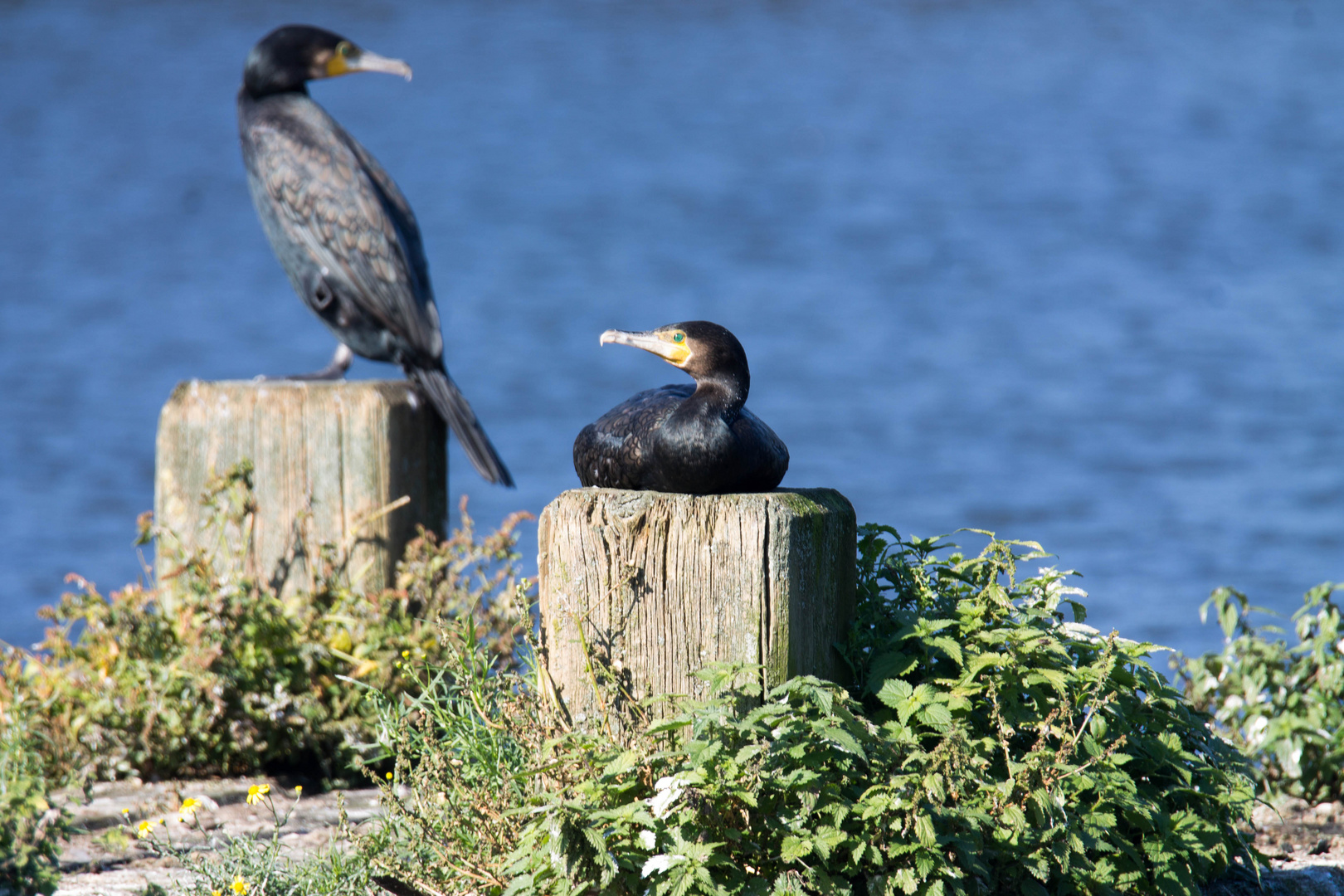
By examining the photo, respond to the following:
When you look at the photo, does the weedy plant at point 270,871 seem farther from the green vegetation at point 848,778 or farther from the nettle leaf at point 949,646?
the nettle leaf at point 949,646

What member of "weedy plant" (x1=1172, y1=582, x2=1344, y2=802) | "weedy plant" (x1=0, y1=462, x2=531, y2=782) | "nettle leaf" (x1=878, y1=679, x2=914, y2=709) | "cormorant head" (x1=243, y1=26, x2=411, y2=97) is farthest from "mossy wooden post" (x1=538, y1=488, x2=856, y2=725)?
"cormorant head" (x1=243, y1=26, x2=411, y2=97)

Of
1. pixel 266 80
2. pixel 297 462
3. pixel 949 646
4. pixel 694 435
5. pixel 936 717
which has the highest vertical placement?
pixel 266 80

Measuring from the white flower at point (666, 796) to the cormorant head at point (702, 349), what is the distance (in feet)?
2.97

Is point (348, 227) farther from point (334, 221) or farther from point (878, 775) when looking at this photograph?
Answer: point (878, 775)

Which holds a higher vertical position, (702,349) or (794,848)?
(702,349)

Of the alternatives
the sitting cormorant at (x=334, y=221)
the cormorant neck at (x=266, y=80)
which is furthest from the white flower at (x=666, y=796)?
the cormorant neck at (x=266, y=80)

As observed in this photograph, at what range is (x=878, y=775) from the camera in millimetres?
2498

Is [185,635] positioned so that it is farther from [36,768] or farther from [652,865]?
[652,865]

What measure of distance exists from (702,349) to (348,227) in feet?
9.45

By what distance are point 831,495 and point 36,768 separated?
2.56m

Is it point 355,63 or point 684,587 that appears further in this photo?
point 355,63

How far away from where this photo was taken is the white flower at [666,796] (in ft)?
7.73

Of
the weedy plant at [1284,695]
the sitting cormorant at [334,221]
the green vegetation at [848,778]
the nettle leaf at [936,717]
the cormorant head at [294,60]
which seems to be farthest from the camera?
the cormorant head at [294,60]

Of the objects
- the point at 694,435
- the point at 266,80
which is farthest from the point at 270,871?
the point at 266,80
